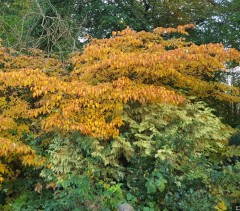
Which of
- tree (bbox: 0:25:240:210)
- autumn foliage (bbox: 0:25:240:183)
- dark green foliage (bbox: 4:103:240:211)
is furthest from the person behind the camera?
autumn foliage (bbox: 0:25:240:183)

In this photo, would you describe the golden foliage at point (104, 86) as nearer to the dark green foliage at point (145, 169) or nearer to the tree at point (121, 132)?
the tree at point (121, 132)

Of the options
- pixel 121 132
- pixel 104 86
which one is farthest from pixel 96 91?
pixel 121 132

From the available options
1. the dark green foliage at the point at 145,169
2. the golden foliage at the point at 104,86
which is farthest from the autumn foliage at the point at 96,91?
the dark green foliage at the point at 145,169

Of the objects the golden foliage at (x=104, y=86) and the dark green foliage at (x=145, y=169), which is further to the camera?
the golden foliage at (x=104, y=86)

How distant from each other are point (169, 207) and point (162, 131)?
1333mm

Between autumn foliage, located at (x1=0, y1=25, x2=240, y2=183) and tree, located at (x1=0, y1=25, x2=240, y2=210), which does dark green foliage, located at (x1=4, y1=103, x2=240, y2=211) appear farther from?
autumn foliage, located at (x1=0, y1=25, x2=240, y2=183)

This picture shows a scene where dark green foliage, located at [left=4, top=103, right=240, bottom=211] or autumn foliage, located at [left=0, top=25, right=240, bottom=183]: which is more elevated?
autumn foliage, located at [left=0, top=25, right=240, bottom=183]

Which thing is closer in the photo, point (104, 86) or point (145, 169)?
point (145, 169)

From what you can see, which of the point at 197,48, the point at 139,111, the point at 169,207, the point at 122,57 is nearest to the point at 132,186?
the point at 169,207

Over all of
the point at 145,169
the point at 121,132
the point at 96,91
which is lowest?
the point at 145,169

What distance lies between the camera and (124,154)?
4746 mm

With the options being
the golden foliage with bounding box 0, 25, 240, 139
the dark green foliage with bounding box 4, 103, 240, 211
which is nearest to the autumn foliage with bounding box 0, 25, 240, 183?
the golden foliage with bounding box 0, 25, 240, 139

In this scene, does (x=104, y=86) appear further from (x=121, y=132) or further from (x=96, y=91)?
(x=121, y=132)

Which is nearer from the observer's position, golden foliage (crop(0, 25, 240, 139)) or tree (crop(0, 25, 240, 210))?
tree (crop(0, 25, 240, 210))
